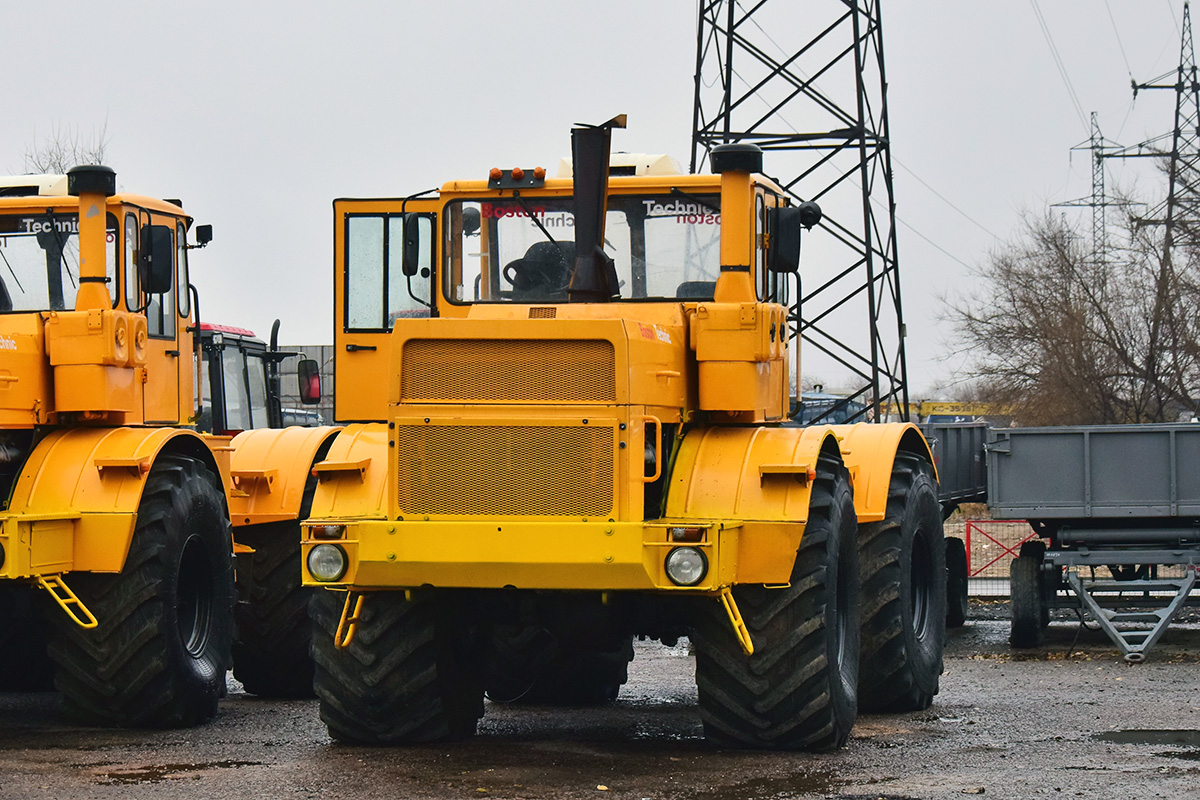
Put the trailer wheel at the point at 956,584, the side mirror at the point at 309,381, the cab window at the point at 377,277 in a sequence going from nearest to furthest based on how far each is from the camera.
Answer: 1. the cab window at the point at 377,277
2. the side mirror at the point at 309,381
3. the trailer wheel at the point at 956,584

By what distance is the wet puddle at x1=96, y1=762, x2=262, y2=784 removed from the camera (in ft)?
28.3

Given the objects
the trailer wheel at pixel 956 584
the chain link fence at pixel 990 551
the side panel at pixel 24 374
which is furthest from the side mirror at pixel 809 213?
the chain link fence at pixel 990 551

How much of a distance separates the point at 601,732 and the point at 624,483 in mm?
2550

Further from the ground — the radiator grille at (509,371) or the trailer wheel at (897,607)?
the radiator grille at (509,371)

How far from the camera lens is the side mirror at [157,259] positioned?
36.1 ft

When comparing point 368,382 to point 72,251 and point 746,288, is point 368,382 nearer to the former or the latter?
point 72,251

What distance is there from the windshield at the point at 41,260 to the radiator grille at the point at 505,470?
3.25 m

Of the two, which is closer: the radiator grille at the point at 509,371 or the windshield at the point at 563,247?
the radiator grille at the point at 509,371

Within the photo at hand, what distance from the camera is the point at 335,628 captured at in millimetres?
9281

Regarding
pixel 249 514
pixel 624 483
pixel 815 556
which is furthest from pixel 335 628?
pixel 249 514

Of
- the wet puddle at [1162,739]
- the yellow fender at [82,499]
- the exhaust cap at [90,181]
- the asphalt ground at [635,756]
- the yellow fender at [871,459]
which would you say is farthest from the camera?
the yellow fender at [871,459]

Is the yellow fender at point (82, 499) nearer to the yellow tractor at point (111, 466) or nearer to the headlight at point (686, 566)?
the yellow tractor at point (111, 466)

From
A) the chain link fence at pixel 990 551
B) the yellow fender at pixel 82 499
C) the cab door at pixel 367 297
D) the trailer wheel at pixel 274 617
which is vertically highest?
the cab door at pixel 367 297

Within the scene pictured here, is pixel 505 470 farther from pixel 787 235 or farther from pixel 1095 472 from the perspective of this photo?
pixel 1095 472
